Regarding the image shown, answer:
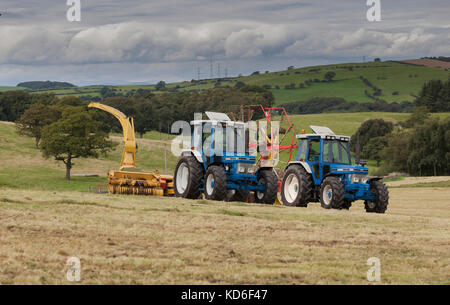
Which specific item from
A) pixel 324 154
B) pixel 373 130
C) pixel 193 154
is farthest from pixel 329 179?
pixel 373 130

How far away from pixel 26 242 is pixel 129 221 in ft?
10.6

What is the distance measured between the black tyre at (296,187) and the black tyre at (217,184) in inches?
90.7

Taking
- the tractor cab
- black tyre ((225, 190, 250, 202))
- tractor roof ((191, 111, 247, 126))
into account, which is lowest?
black tyre ((225, 190, 250, 202))

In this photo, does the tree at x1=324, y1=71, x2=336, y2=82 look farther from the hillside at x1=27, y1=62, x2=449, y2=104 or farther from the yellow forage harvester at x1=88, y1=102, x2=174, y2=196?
the yellow forage harvester at x1=88, y1=102, x2=174, y2=196

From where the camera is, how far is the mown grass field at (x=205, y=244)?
891cm

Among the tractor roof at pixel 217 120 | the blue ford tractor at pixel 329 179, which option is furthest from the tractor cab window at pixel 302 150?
the tractor roof at pixel 217 120

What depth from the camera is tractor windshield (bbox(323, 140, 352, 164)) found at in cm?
2066

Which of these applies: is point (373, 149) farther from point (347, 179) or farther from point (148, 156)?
point (347, 179)

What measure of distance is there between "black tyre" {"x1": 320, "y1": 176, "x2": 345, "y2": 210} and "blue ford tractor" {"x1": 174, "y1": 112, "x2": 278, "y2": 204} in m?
2.33

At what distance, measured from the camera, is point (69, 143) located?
6431 centimetres

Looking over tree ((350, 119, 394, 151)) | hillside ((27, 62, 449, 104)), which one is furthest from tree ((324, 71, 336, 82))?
tree ((350, 119, 394, 151))

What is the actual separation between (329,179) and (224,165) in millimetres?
4168

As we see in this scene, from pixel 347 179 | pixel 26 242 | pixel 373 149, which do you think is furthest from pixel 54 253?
pixel 373 149

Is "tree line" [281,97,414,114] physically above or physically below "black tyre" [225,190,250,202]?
above
